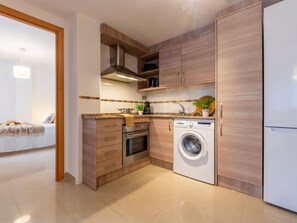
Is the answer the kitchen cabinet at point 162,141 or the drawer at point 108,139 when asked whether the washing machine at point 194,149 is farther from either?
the drawer at point 108,139

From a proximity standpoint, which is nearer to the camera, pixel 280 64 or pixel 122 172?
pixel 280 64

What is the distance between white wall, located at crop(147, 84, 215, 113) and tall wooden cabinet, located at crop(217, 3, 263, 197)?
2.14 feet

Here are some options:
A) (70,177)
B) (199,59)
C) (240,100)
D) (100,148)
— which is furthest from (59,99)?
(240,100)

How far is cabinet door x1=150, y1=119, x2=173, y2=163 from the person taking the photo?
2.41 metres

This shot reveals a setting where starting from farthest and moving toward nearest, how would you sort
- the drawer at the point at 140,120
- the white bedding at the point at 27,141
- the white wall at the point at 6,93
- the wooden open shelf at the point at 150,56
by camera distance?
the white wall at the point at 6,93 < the white bedding at the point at 27,141 < the wooden open shelf at the point at 150,56 < the drawer at the point at 140,120

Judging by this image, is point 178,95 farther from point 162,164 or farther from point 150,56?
point 162,164

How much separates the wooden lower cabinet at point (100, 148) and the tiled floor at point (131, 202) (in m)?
0.20

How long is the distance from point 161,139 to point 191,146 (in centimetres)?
51

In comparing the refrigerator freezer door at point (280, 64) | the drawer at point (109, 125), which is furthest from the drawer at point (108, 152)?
the refrigerator freezer door at point (280, 64)

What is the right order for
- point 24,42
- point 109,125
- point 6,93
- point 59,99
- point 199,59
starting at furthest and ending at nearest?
point 6,93 < point 24,42 < point 199,59 < point 59,99 < point 109,125

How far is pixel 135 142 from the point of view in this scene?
2.45 m

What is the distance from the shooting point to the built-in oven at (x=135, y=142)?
7.35ft

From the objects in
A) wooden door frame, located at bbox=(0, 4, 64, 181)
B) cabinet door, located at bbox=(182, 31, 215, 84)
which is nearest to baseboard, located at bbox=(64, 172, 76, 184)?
wooden door frame, located at bbox=(0, 4, 64, 181)

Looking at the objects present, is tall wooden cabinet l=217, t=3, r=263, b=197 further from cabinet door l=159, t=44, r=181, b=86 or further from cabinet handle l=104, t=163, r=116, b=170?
cabinet handle l=104, t=163, r=116, b=170
